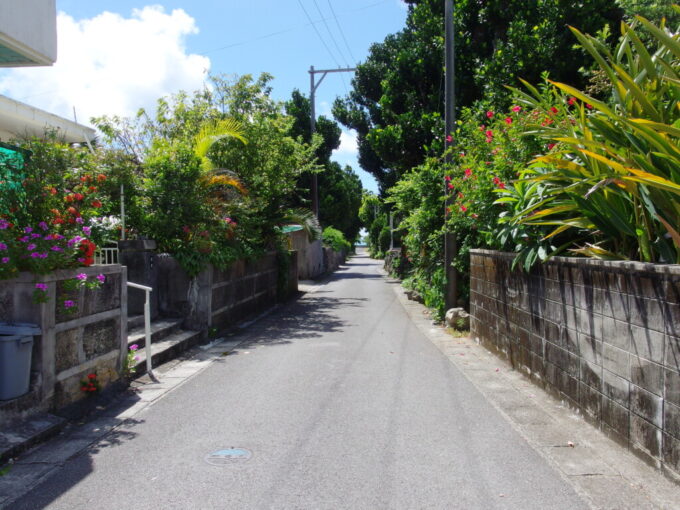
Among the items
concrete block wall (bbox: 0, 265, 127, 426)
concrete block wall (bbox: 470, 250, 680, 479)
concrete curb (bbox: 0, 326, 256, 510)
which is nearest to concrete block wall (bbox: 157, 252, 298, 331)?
concrete curb (bbox: 0, 326, 256, 510)

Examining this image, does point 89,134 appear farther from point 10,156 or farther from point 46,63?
point 10,156

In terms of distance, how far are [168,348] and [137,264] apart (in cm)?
195

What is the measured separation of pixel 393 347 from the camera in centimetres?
905

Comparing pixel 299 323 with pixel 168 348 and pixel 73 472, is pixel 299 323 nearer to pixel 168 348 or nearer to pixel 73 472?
pixel 168 348

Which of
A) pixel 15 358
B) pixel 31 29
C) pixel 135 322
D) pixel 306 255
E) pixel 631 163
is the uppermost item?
pixel 31 29

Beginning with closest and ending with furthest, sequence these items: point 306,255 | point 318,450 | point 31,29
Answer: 1. point 318,450
2. point 31,29
3. point 306,255

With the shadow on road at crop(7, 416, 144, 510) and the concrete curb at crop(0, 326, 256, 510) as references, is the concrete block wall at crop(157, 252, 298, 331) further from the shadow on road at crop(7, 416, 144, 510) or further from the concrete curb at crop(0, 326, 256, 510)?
the shadow on road at crop(7, 416, 144, 510)

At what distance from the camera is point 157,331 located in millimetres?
8383

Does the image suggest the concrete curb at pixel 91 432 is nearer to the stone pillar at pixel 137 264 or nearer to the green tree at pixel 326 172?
the stone pillar at pixel 137 264

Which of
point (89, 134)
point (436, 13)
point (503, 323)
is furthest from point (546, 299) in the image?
point (436, 13)

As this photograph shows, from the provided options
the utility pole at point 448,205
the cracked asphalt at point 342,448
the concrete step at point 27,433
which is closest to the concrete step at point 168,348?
the cracked asphalt at point 342,448

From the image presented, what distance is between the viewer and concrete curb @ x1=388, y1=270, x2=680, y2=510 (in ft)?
11.5

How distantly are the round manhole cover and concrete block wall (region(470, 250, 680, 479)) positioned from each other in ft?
9.69

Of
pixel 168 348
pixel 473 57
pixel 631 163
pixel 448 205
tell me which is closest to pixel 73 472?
pixel 168 348
